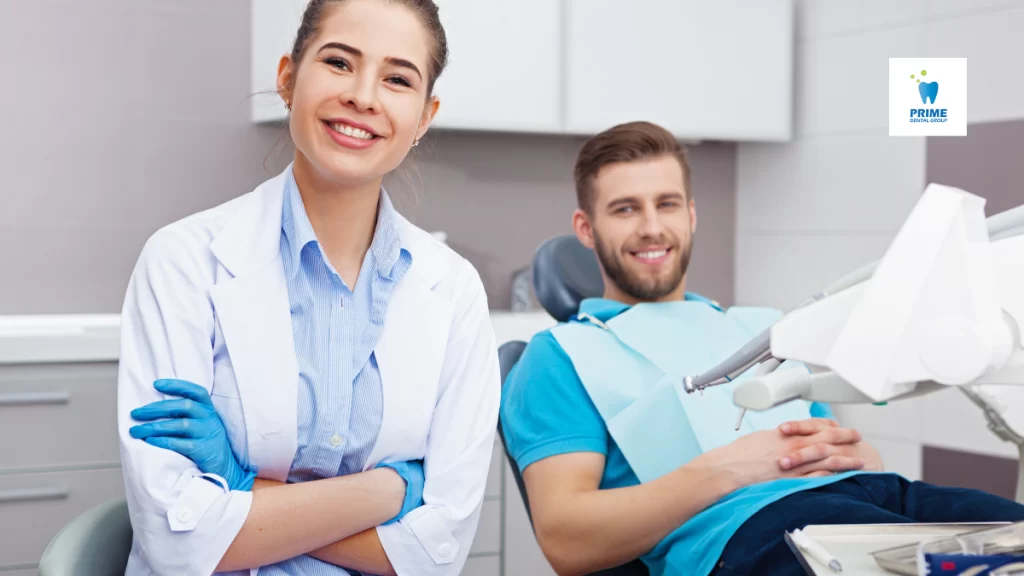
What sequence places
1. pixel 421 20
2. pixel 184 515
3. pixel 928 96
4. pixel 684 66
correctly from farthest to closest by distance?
pixel 684 66 < pixel 928 96 < pixel 421 20 < pixel 184 515

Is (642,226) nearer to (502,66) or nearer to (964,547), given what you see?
(964,547)

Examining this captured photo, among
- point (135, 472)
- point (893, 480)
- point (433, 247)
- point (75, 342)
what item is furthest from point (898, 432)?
point (135, 472)

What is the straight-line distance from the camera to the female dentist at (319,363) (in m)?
1.22

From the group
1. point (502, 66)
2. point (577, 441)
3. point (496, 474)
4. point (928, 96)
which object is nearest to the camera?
point (577, 441)

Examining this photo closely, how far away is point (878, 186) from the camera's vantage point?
338 centimetres

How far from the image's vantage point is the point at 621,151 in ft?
6.63

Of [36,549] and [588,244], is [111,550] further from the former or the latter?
[36,549]

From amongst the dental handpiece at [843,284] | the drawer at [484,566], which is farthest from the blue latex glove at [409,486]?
the drawer at [484,566]

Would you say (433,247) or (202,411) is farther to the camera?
(433,247)

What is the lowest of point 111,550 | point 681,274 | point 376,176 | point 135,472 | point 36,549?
point 36,549

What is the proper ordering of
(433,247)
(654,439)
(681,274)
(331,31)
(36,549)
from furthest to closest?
(36,549), (681,274), (654,439), (433,247), (331,31)

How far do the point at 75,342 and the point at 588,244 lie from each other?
4.40 feet

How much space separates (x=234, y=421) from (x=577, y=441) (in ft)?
2.07

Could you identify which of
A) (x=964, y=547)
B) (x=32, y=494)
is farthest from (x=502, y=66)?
(x=964, y=547)
